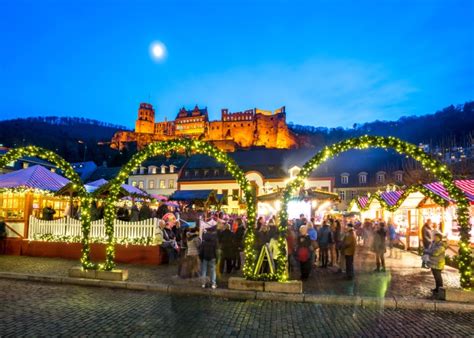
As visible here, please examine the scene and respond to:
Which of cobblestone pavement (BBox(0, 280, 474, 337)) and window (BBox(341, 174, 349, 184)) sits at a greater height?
window (BBox(341, 174, 349, 184))

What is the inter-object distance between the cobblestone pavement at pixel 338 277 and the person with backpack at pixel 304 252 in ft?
1.08

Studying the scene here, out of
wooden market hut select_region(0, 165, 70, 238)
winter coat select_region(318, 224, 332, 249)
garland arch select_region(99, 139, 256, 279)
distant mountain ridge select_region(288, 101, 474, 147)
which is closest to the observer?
garland arch select_region(99, 139, 256, 279)

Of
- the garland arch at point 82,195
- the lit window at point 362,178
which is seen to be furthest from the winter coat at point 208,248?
the lit window at point 362,178

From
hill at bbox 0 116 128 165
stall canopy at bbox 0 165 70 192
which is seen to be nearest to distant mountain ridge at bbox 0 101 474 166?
hill at bbox 0 116 128 165

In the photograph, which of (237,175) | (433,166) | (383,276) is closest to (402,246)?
(383,276)

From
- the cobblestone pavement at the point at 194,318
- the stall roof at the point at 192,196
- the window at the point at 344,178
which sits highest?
the window at the point at 344,178

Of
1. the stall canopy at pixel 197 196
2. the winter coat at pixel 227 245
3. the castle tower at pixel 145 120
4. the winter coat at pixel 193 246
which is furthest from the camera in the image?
the castle tower at pixel 145 120

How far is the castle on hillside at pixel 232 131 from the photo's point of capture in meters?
113

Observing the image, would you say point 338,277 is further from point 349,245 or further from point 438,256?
point 438,256

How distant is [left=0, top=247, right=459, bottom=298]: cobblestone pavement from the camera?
10.7 m

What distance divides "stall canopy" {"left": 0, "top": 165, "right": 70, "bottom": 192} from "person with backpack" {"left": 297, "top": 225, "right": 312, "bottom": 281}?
1261 cm

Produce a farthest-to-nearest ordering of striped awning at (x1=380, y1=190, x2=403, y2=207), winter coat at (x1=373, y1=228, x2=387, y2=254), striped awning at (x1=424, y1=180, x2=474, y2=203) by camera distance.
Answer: striped awning at (x1=380, y1=190, x2=403, y2=207)
striped awning at (x1=424, y1=180, x2=474, y2=203)
winter coat at (x1=373, y1=228, x2=387, y2=254)

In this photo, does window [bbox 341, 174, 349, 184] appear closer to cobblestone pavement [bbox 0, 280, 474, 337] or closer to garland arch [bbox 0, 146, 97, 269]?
garland arch [bbox 0, 146, 97, 269]

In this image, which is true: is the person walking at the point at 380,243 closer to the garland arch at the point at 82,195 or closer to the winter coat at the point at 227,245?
the winter coat at the point at 227,245
